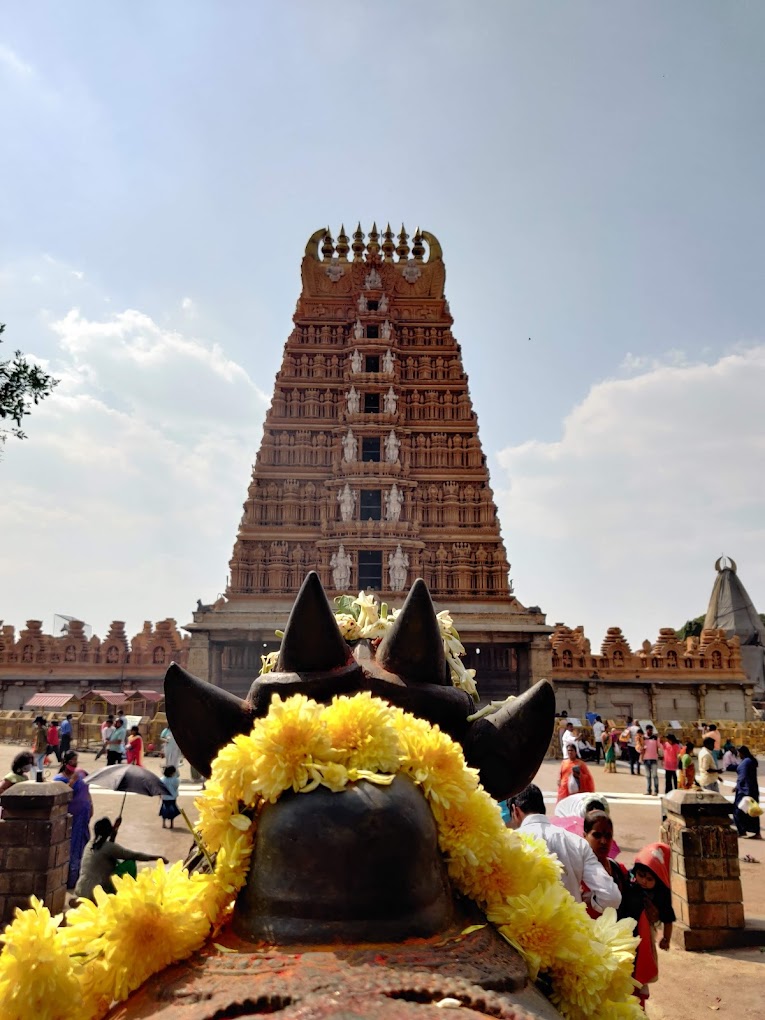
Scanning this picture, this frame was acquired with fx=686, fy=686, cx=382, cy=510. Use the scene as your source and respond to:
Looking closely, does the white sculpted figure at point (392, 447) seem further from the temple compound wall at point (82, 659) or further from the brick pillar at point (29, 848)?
the brick pillar at point (29, 848)

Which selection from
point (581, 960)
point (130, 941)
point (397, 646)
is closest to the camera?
point (130, 941)

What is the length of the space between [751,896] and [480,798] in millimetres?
7607

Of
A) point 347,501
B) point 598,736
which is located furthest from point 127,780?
point 347,501

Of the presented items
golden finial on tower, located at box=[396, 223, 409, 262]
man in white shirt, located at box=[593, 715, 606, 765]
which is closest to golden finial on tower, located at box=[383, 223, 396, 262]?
golden finial on tower, located at box=[396, 223, 409, 262]

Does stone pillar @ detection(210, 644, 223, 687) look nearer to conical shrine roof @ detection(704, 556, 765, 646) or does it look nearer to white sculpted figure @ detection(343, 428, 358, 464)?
white sculpted figure @ detection(343, 428, 358, 464)

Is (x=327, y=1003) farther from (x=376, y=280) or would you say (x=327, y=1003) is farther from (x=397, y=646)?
(x=376, y=280)

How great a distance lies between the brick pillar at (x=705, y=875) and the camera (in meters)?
5.91

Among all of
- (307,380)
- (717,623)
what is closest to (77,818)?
(307,380)

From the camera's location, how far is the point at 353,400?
29.4 metres

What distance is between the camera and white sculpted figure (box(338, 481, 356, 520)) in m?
27.1

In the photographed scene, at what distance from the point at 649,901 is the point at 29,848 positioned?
5486mm

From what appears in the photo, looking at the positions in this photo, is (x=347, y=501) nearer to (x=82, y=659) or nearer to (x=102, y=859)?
(x=82, y=659)

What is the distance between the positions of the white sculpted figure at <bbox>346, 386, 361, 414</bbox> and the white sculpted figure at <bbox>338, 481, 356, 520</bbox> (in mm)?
3582

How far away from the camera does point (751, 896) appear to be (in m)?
7.54
